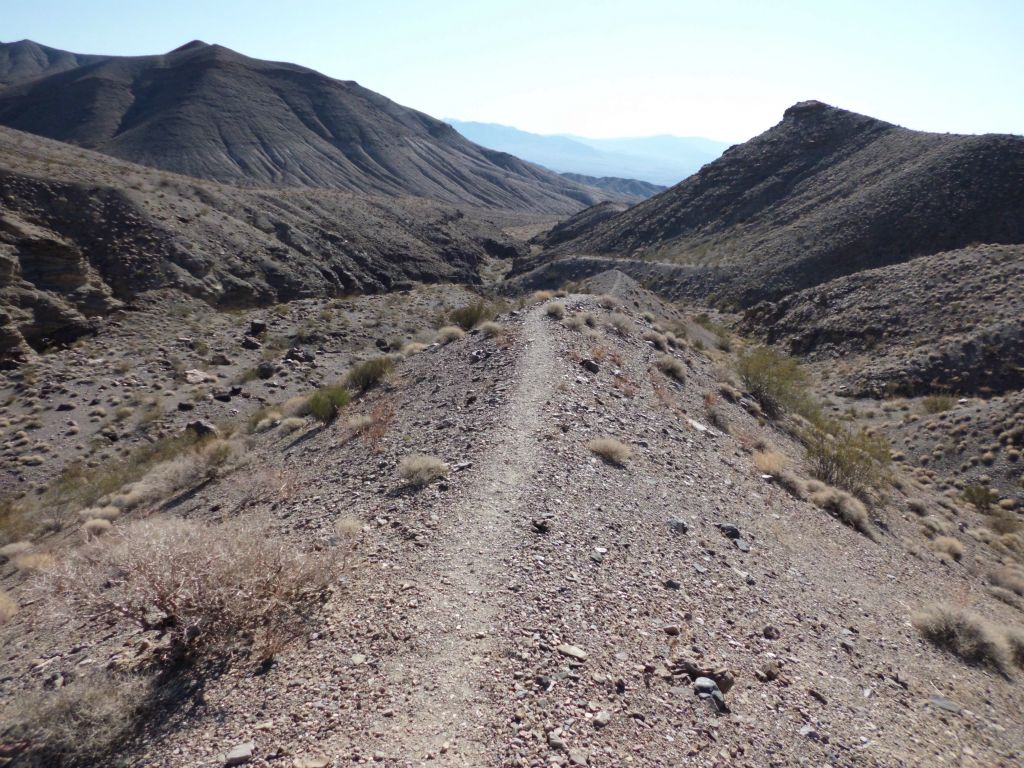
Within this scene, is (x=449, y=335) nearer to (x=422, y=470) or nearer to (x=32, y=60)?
(x=422, y=470)

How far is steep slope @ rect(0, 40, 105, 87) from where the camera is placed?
146250 mm

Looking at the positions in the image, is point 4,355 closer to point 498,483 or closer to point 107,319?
point 107,319

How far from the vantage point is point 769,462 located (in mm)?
13094

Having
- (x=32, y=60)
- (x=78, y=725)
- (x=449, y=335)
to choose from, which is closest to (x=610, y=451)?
(x=78, y=725)

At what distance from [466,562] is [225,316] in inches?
1164

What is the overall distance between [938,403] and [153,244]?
124 feet

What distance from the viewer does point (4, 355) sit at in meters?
22.7

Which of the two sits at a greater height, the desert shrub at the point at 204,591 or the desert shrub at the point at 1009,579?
the desert shrub at the point at 204,591

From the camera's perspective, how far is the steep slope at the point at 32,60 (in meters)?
146

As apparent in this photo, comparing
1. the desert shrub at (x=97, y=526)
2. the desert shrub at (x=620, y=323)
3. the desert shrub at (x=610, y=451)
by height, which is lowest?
the desert shrub at (x=97, y=526)

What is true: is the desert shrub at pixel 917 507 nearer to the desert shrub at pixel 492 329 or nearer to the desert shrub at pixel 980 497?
the desert shrub at pixel 980 497

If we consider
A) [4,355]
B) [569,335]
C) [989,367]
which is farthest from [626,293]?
[4,355]

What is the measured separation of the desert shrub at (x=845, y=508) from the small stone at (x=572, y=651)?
890 centimetres

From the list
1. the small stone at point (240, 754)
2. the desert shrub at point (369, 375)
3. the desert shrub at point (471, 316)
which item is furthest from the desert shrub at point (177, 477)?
the desert shrub at point (471, 316)
